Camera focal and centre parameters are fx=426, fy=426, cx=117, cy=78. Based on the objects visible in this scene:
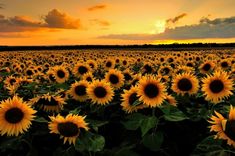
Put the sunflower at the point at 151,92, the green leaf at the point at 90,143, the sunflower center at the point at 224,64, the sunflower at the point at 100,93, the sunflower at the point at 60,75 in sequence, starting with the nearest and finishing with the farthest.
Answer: the green leaf at the point at 90,143 < the sunflower at the point at 151,92 < the sunflower at the point at 100,93 < the sunflower at the point at 60,75 < the sunflower center at the point at 224,64

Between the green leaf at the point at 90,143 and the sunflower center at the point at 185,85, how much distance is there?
290 cm

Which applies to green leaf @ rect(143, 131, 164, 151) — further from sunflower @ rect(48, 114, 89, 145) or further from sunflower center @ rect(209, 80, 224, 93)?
sunflower center @ rect(209, 80, 224, 93)

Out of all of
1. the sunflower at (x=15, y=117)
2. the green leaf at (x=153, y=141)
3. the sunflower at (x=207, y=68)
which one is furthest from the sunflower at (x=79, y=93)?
the sunflower at (x=207, y=68)

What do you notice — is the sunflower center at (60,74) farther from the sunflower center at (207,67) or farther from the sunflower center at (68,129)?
the sunflower center at (68,129)

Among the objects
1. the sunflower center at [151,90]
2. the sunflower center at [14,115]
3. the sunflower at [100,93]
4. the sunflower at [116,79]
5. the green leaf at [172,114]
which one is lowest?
the sunflower at [116,79]

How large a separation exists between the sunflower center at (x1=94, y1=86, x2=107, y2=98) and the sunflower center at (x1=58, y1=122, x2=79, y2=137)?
218cm

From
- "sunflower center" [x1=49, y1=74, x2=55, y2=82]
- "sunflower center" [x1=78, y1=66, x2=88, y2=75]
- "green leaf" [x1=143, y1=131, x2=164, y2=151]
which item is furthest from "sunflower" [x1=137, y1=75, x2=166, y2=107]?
"sunflower center" [x1=78, y1=66, x2=88, y2=75]

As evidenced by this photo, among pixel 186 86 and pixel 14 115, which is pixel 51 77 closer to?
pixel 186 86

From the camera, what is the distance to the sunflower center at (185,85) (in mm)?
6617

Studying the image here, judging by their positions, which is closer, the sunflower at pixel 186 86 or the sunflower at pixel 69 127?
the sunflower at pixel 69 127

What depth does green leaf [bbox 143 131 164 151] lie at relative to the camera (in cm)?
427

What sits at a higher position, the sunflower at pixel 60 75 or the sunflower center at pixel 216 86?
the sunflower center at pixel 216 86

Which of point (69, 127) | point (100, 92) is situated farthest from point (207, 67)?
point (69, 127)

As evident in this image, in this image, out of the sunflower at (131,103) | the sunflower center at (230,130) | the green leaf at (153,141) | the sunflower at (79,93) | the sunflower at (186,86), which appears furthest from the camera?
the sunflower at (79,93)
